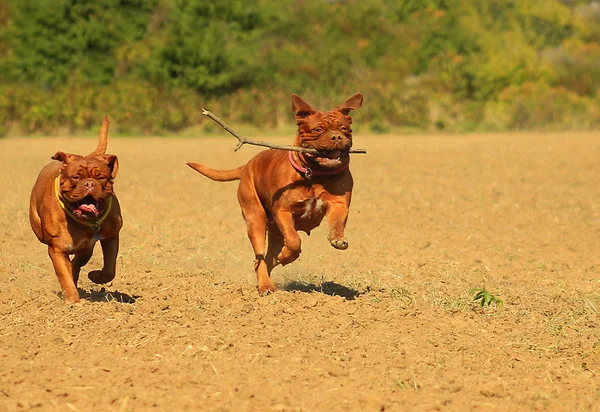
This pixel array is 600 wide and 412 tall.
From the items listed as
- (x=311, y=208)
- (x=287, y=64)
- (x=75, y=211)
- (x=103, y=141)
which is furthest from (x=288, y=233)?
(x=287, y=64)

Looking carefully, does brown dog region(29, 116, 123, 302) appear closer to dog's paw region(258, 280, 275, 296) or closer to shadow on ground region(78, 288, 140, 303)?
shadow on ground region(78, 288, 140, 303)

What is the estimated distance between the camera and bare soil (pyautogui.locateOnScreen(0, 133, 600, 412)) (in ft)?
19.0

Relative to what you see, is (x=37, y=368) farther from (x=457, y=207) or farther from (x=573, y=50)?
(x=573, y=50)

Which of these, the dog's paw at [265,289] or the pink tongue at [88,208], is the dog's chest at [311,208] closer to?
the dog's paw at [265,289]

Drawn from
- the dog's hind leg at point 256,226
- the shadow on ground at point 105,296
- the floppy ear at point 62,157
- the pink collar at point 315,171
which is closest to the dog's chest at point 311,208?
the pink collar at point 315,171

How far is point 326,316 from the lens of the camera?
7.38m

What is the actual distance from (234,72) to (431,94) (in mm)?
8546

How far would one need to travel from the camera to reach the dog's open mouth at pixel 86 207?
7.15 meters

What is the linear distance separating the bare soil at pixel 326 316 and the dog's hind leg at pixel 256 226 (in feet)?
0.66

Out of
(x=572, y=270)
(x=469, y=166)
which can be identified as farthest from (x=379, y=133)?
(x=572, y=270)

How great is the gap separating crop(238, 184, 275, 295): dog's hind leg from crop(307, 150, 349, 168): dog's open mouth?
1117 mm

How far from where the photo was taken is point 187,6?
4062 cm

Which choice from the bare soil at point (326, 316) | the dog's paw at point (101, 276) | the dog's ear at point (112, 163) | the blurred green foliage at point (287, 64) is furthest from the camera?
the blurred green foliage at point (287, 64)

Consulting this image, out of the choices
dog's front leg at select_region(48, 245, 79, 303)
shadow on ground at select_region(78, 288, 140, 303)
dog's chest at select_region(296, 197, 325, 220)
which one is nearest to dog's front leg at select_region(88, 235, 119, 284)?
shadow on ground at select_region(78, 288, 140, 303)
